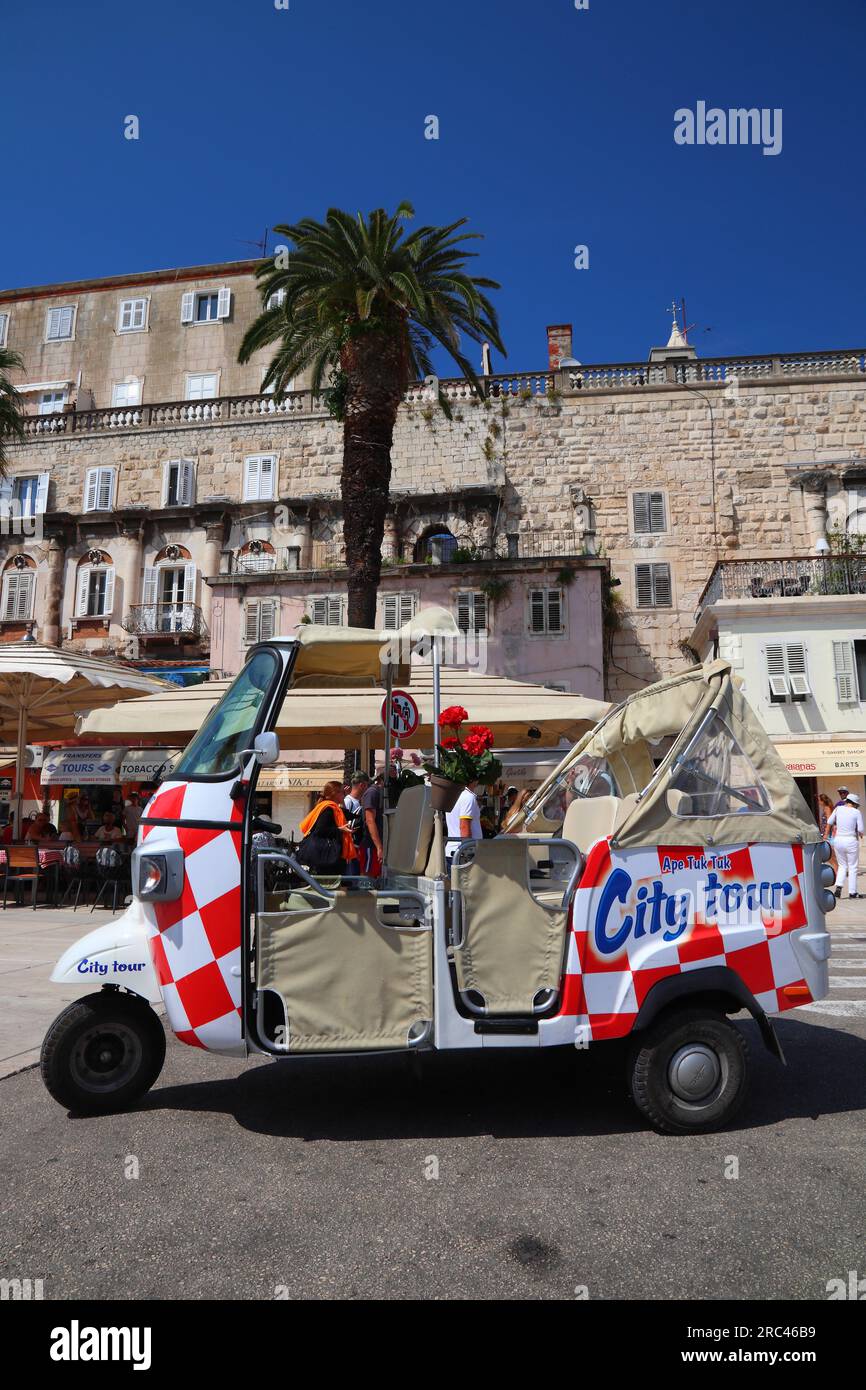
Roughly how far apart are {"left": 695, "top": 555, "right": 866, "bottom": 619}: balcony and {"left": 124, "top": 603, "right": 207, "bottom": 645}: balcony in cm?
1657

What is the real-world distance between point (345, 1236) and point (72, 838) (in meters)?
13.7

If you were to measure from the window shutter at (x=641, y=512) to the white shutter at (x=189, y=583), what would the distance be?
15.4 m

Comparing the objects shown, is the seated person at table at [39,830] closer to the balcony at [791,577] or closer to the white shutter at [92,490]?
the balcony at [791,577]

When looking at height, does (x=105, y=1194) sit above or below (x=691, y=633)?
below

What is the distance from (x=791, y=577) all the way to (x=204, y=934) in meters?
25.0

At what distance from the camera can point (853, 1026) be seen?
6828 millimetres

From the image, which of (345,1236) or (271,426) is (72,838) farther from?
(271,426)

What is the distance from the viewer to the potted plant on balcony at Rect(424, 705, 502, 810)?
209 inches

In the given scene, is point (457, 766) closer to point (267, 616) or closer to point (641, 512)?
point (267, 616)

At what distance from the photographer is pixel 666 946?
14.7 feet

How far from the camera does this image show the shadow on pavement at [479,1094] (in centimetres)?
456

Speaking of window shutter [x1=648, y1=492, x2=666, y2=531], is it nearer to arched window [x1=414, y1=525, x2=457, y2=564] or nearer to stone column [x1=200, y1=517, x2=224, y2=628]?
arched window [x1=414, y1=525, x2=457, y2=564]
